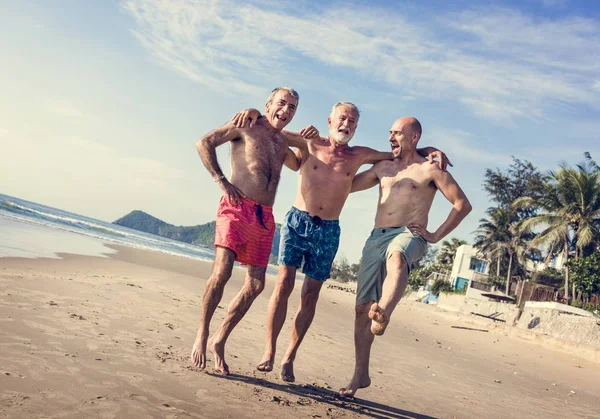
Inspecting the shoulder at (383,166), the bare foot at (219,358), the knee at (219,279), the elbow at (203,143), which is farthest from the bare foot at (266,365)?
the shoulder at (383,166)

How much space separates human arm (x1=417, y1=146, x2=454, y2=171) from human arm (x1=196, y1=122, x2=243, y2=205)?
1.60 m

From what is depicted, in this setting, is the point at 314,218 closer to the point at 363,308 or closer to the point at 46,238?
the point at 363,308

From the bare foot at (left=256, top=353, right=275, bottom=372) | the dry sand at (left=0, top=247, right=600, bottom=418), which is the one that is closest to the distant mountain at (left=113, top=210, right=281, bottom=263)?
the dry sand at (left=0, top=247, right=600, bottom=418)

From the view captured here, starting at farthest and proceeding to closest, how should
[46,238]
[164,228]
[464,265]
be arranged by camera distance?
[164,228] → [464,265] → [46,238]

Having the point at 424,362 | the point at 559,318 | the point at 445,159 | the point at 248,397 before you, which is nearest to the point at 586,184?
the point at 559,318

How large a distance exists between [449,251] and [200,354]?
51.2m

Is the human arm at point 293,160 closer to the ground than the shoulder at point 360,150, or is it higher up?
closer to the ground

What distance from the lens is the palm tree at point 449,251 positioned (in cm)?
5244

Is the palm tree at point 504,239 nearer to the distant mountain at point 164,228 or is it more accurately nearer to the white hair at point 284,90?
the white hair at point 284,90

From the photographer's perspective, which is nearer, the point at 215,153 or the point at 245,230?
the point at 245,230

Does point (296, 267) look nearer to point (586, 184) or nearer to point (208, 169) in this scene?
point (208, 169)

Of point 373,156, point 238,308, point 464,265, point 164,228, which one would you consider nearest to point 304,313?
point 238,308

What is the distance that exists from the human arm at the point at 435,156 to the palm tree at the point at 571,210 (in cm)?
2426

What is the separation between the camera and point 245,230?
4.23m
